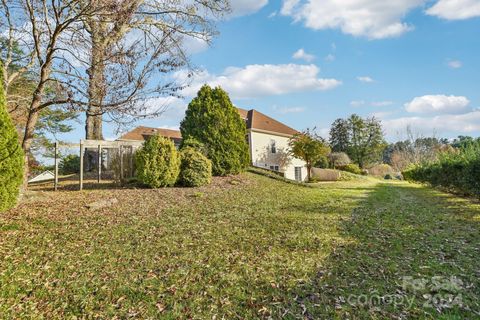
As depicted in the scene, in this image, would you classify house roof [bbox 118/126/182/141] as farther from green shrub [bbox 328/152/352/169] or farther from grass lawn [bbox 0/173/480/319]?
green shrub [bbox 328/152/352/169]

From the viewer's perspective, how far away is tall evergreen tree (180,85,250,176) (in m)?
13.9

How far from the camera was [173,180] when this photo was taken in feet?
34.5

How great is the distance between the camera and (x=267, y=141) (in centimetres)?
2517

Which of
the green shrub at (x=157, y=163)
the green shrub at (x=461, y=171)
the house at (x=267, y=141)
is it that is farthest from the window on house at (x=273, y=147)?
the green shrub at (x=157, y=163)

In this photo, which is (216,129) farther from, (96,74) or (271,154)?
(271,154)

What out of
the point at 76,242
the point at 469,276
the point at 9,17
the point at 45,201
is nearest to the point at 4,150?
the point at 76,242

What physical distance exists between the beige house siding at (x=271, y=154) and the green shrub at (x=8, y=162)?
18.6 m

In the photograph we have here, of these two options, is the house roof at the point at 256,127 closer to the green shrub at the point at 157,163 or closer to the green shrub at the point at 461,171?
the green shrub at the point at 461,171

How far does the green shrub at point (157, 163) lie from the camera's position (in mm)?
9961

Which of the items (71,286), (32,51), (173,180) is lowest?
(71,286)

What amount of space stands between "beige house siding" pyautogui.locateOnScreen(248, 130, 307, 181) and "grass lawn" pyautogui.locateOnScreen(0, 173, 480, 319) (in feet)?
53.9

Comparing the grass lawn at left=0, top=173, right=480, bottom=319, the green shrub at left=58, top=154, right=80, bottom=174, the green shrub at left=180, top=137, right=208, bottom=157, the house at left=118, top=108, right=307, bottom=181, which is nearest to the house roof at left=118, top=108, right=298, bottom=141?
the house at left=118, top=108, right=307, bottom=181

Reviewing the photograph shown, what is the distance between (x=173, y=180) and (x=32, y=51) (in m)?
5.51

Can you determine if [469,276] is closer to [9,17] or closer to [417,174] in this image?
[9,17]
